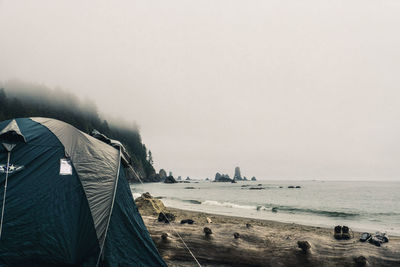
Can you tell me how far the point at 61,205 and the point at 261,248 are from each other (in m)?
4.73

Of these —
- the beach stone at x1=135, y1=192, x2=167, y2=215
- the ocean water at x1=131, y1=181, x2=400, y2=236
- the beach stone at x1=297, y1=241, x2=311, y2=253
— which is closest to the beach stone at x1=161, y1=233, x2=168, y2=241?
the beach stone at x1=297, y1=241, x2=311, y2=253

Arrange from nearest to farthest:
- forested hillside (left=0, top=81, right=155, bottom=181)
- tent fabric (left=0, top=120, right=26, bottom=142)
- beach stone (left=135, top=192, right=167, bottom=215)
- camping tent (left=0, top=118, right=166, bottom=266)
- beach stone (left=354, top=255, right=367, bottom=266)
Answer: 1. camping tent (left=0, top=118, right=166, bottom=266)
2. tent fabric (left=0, top=120, right=26, bottom=142)
3. beach stone (left=354, top=255, right=367, bottom=266)
4. beach stone (left=135, top=192, right=167, bottom=215)
5. forested hillside (left=0, top=81, right=155, bottom=181)

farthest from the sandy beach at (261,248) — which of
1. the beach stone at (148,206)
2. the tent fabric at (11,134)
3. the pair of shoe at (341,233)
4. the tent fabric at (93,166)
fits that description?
the beach stone at (148,206)

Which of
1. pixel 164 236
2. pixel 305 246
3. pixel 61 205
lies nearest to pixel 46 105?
pixel 164 236

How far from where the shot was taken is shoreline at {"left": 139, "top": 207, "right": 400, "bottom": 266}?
5047 millimetres

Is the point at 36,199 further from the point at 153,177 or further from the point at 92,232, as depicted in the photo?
the point at 153,177

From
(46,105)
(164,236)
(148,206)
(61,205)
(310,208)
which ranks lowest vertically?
(310,208)

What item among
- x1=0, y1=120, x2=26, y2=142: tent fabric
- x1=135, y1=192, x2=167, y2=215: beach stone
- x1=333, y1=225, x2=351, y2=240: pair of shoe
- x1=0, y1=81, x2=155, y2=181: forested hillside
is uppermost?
x1=0, y1=81, x2=155, y2=181: forested hillside

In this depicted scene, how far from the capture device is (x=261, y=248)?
5.76 meters

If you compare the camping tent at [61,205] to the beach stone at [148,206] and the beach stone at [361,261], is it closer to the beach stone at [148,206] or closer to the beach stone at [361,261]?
the beach stone at [361,261]

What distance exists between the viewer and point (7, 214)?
4.18m

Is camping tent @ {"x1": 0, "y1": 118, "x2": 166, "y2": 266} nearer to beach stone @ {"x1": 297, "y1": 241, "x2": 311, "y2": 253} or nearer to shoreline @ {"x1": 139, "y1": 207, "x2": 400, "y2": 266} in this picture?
shoreline @ {"x1": 139, "y1": 207, "x2": 400, "y2": 266}

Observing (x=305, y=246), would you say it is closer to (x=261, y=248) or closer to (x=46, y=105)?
(x=261, y=248)

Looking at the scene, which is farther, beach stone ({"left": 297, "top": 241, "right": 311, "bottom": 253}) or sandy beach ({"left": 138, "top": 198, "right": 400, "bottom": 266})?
beach stone ({"left": 297, "top": 241, "right": 311, "bottom": 253})
